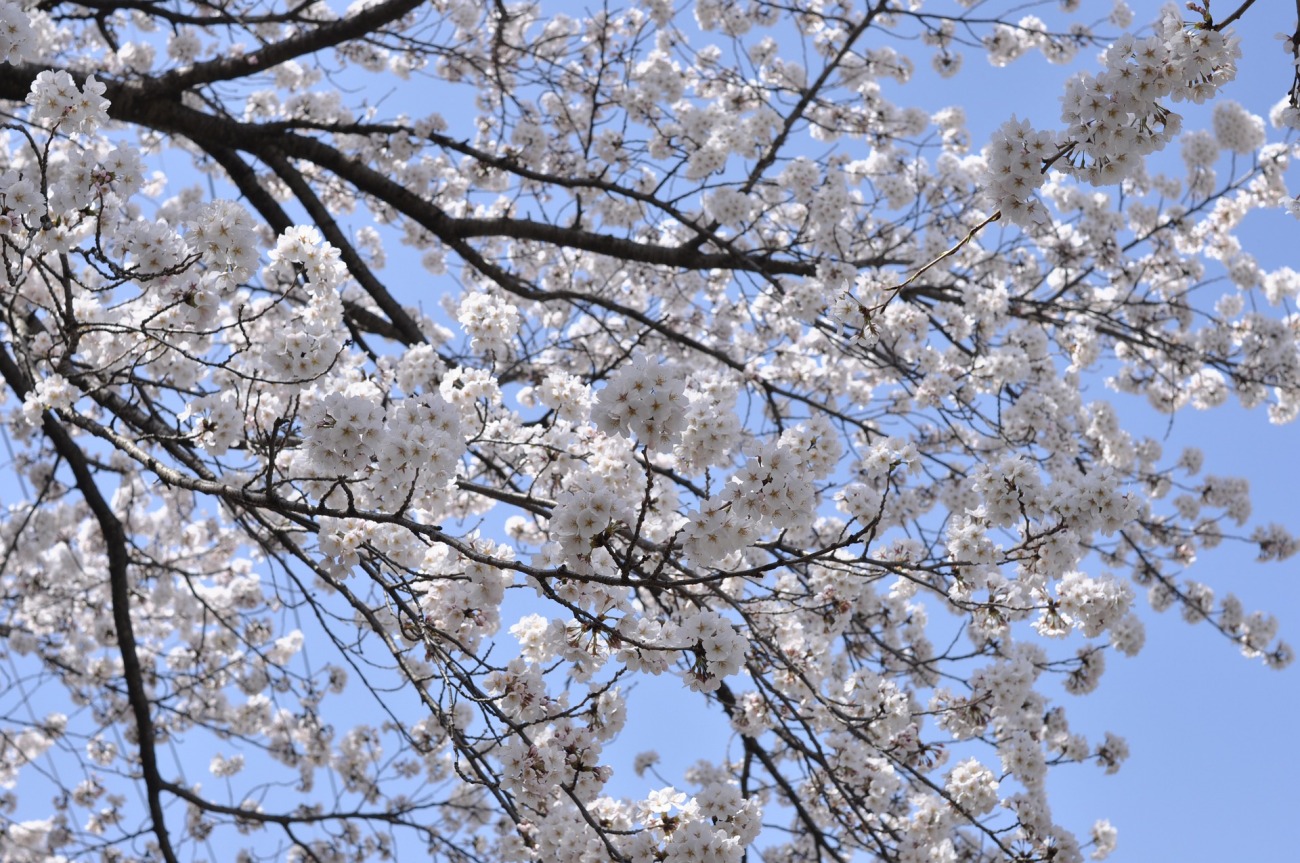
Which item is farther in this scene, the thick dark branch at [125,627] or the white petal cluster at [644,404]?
the thick dark branch at [125,627]

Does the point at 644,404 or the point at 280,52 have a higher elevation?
the point at 280,52

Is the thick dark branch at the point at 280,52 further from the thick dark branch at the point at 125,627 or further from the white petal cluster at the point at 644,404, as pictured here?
the white petal cluster at the point at 644,404

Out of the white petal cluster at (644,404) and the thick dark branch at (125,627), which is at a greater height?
the thick dark branch at (125,627)

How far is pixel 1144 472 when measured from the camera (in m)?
8.21

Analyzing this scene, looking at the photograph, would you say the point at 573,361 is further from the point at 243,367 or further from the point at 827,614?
the point at 827,614

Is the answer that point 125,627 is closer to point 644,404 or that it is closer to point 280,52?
point 280,52

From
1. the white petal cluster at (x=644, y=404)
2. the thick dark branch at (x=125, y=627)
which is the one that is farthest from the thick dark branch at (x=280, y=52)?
the white petal cluster at (x=644, y=404)

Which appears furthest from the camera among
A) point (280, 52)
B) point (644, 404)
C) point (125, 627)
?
point (125, 627)

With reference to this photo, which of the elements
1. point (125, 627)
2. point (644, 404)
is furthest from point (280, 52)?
point (644, 404)

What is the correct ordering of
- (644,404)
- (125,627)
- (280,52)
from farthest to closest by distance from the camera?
(125,627), (280,52), (644,404)

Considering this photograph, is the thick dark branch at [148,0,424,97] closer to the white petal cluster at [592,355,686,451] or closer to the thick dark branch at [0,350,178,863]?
the thick dark branch at [0,350,178,863]

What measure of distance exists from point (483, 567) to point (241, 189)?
4.43m

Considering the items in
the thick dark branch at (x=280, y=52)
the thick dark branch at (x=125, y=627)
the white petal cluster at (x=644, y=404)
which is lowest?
the white petal cluster at (x=644, y=404)

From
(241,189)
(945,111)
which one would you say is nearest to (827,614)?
(241,189)
